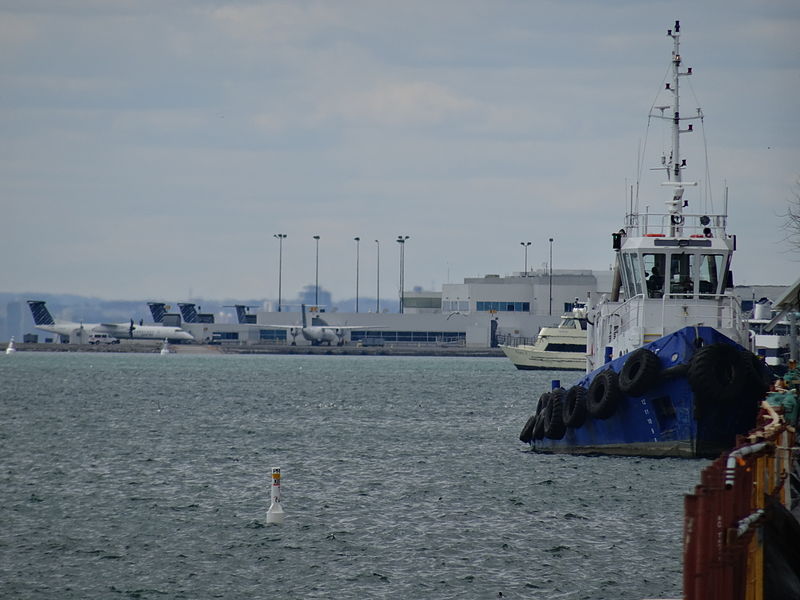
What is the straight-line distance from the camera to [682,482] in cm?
3359

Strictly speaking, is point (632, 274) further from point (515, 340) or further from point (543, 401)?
point (515, 340)

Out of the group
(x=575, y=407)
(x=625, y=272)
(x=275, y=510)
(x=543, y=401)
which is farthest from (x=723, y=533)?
(x=543, y=401)

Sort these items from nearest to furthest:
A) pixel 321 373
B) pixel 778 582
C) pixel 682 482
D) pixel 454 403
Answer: pixel 778 582
pixel 682 482
pixel 454 403
pixel 321 373

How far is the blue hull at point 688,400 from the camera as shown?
112ft

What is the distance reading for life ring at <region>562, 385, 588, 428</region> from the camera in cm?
3906

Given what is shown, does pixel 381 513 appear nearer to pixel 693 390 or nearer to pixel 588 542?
pixel 588 542

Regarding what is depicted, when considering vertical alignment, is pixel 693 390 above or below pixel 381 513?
above

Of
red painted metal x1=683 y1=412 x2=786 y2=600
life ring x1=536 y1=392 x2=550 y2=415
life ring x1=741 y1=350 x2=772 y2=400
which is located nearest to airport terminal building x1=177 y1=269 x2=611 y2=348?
life ring x1=536 y1=392 x2=550 y2=415

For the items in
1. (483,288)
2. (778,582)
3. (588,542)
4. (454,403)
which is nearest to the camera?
(778,582)

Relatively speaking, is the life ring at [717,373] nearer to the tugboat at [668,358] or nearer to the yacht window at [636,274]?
the tugboat at [668,358]

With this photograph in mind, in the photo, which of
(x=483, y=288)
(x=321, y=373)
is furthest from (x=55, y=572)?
(x=483, y=288)

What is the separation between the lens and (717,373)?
34.1 m

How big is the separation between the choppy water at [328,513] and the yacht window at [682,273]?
5701 mm

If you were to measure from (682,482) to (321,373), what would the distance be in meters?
98.3
